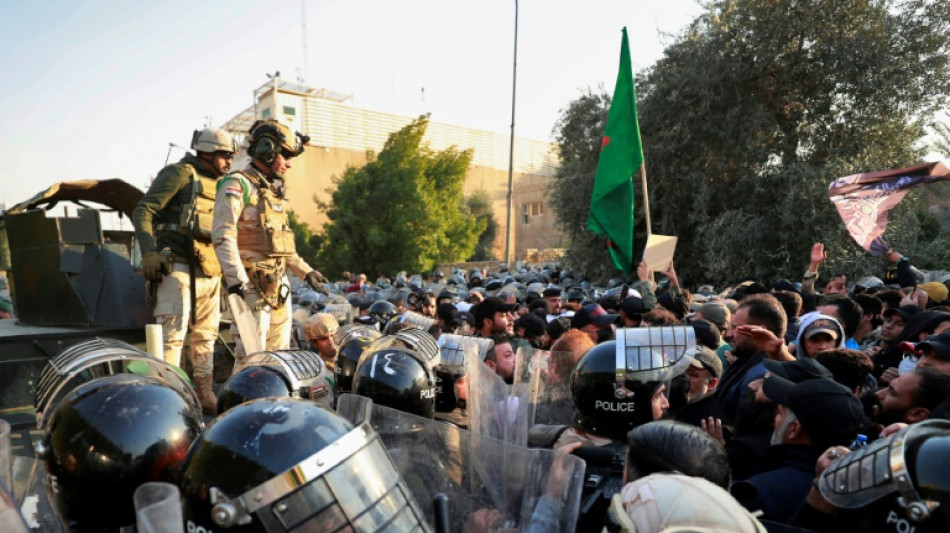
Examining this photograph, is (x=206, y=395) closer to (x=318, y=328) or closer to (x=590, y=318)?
(x=318, y=328)

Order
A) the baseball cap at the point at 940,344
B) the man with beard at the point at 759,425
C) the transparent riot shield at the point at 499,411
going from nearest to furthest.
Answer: the man with beard at the point at 759,425, the transparent riot shield at the point at 499,411, the baseball cap at the point at 940,344

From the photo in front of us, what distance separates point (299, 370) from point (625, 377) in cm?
162

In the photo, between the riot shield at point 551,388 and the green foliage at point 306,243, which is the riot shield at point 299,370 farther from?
the green foliage at point 306,243

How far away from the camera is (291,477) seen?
1454mm

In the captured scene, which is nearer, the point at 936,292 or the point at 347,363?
the point at 347,363

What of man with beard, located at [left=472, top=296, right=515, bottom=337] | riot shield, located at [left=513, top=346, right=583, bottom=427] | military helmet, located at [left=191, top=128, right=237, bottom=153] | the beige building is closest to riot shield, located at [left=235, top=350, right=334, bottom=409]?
riot shield, located at [left=513, top=346, right=583, bottom=427]

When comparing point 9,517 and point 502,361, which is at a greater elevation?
point 9,517

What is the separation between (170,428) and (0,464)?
0.57 m

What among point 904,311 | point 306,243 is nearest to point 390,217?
point 306,243

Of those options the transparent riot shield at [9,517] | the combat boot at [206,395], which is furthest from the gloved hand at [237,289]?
the transparent riot shield at [9,517]

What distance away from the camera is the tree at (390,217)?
98.5 ft

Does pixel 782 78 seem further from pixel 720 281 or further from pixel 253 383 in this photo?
pixel 253 383

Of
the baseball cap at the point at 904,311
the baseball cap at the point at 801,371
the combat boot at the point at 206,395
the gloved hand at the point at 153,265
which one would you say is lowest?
the combat boot at the point at 206,395

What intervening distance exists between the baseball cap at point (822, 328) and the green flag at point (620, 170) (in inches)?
168
